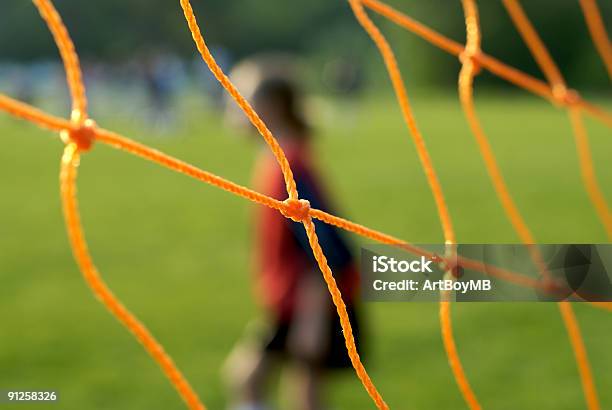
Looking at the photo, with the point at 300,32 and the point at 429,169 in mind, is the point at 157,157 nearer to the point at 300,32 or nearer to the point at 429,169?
the point at 429,169

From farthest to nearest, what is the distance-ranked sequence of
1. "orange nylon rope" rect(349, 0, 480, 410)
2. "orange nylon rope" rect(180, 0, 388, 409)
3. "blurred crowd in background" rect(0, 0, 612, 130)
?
"blurred crowd in background" rect(0, 0, 612, 130)
"orange nylon rope" rect(349, 0, 480, 410)
"orange nylon rope" rect(180, 0, 388, 409)

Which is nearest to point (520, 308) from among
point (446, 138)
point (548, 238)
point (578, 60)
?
point (548, 238)

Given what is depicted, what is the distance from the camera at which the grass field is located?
300cm

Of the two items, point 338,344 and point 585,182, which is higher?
point 585,182

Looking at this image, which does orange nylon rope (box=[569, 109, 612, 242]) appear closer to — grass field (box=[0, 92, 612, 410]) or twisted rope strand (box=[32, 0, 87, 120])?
grass field (box=[0, 92, 612, 410])

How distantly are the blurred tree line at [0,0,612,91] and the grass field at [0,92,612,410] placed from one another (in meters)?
12.9

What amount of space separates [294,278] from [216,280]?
203cm

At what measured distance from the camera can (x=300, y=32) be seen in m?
37.5

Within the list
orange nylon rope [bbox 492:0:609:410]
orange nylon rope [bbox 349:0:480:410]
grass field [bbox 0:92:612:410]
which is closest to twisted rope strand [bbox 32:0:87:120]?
orange nylon rope [bbox 349:0:480:410]

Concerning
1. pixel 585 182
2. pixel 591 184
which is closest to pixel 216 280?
pixel 591 184

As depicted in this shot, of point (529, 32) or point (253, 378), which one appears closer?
point (253, 378)

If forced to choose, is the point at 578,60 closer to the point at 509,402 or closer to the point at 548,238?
the point at 548,238

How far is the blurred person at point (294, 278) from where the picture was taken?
94.2 inches

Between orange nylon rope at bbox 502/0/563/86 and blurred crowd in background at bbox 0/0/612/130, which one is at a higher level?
blurred crowd in background at bbox 0/0/612/130
